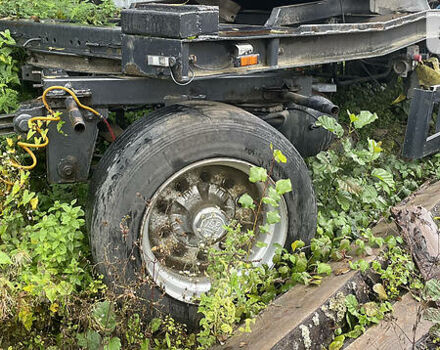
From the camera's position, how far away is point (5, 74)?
4.98 m

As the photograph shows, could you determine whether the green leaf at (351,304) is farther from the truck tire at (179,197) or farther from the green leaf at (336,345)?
the truck tire at (179,197)

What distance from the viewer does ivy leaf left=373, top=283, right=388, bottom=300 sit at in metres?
3.75

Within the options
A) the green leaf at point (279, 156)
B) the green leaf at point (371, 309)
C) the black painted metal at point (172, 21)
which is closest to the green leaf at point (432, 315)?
the green leaf at point (371, 309)

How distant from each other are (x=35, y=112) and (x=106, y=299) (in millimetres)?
1123

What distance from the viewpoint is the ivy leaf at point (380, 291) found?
3.75m

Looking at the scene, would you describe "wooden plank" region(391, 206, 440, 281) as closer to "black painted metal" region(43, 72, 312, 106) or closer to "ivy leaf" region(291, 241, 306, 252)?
"ivy leaf" region(291, 241, 306, 252)

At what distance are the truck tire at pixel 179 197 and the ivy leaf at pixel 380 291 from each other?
0.57m

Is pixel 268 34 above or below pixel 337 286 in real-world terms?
above

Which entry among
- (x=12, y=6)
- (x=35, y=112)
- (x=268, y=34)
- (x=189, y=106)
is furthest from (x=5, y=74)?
(x=268, y=34)

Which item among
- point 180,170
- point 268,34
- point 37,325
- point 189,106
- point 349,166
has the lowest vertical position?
point 37,325

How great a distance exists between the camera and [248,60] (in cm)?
373

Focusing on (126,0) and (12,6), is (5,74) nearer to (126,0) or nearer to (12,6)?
(12,6)

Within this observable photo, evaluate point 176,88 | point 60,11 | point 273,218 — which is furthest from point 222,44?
→ point 60,11

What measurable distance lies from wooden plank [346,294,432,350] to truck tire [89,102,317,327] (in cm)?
81
